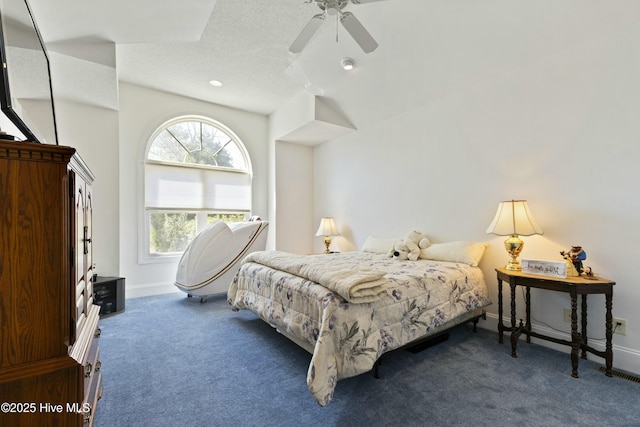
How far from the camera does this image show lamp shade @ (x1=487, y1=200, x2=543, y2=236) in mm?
2453

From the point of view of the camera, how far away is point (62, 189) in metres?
0.99

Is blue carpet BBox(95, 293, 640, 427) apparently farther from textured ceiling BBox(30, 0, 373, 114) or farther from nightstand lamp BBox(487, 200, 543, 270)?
textured ceiling BBox(30, 0, 373, 114)

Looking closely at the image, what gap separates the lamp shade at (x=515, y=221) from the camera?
245cm

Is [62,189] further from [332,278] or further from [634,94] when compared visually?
[634,94]

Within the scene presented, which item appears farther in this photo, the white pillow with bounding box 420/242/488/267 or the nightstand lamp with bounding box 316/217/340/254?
the nightstand lamp with bounding box 316/217/340/254

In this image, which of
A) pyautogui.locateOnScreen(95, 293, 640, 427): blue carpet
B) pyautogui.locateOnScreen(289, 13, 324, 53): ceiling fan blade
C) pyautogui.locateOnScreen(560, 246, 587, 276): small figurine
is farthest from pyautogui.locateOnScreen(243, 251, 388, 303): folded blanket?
pyautogui.locateOnScreen(289, 13, 324, 53): ceiling fan blade

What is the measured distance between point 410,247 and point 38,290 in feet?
9.75

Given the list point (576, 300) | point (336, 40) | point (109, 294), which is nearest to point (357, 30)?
point (336, 40)

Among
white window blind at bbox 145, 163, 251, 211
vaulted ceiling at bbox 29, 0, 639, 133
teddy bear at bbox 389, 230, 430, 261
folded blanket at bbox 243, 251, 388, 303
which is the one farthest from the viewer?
white window blind at bbox 145, 163, 251, 211

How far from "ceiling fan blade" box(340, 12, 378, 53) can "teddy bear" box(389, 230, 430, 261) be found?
1985 millimetres

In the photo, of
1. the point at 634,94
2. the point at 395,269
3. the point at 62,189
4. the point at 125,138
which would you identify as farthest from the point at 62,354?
the point at 125,138

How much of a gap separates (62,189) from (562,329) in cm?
347

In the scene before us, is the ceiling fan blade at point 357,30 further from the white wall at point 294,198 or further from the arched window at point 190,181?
the arched window at point 190,181

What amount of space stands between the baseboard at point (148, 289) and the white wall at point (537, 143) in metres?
3.37
